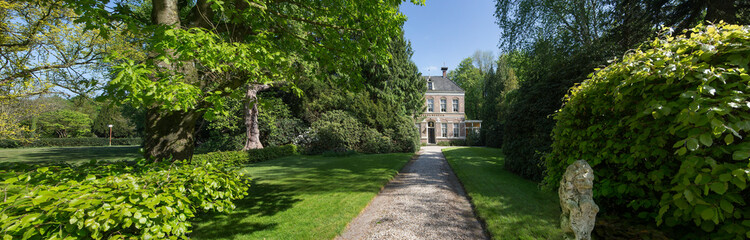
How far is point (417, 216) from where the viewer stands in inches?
197

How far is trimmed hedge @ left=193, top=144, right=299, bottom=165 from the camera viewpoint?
42.1 ft

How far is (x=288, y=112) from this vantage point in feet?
63.1

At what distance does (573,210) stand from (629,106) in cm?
115

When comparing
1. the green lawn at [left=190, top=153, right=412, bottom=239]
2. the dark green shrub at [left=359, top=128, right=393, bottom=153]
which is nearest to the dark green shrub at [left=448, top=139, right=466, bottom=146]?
the dark green shrub at [left=359, top=128, right=393, bottom=153]

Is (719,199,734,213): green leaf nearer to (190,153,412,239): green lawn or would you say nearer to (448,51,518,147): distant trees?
(190,153,412,239): green lawn

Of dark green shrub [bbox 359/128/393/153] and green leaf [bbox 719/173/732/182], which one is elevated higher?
green leaf [bbox 719/173/732/182]

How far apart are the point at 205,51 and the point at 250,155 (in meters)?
12.5

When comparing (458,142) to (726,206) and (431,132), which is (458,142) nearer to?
(431,132)

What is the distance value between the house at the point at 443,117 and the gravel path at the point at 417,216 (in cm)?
2648

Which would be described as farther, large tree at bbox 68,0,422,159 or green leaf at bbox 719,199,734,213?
large tree at bbox 68,0,422,159

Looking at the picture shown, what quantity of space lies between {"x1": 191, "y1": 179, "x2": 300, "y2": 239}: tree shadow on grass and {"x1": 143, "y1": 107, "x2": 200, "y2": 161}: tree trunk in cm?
125

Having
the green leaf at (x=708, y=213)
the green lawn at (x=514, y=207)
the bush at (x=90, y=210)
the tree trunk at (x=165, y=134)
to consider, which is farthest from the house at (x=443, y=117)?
the green leaf at (x=708, y=213)

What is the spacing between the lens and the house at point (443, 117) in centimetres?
3359

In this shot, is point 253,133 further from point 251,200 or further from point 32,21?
point 251,200
